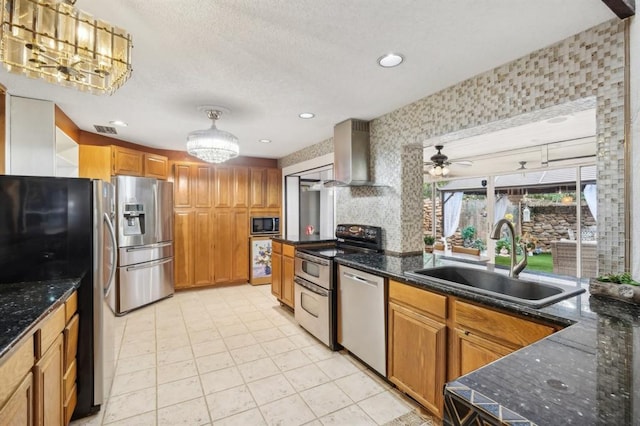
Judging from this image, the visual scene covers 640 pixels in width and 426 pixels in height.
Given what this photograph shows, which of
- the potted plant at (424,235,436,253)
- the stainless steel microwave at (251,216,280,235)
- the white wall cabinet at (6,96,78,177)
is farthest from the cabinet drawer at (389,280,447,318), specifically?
the stainless steel microwave at (251,216,280,235)

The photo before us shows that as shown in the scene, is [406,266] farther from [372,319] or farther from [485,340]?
[485,340]

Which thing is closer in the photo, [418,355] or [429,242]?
[418,355]

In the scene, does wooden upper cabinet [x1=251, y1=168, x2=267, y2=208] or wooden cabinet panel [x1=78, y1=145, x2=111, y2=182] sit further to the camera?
wooden upper cabinet [x1=251, y1=168, x2=267, y2=208]

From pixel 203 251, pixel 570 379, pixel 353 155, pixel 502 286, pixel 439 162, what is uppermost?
pixel 439 162

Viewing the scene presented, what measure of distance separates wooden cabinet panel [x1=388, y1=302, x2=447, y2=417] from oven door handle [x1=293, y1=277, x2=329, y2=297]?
0.83 metres

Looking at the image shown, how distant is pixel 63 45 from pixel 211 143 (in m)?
1.67

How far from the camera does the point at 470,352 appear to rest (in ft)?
5.25

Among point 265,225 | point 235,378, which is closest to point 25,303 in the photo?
point 235,378

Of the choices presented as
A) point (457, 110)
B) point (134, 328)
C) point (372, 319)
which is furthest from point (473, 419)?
point (134, 328)

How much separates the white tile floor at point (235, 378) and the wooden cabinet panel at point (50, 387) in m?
0.44

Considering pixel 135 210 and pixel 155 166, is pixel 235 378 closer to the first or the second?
pixel 135 210

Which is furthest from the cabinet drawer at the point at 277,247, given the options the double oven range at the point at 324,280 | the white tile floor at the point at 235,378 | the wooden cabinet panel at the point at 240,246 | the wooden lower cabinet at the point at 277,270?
the wooden cabinet panel at the point at 240,246

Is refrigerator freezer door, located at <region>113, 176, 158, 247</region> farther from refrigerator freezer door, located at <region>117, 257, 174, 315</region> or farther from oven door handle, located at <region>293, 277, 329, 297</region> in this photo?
oven door handle, located at <region>293, 277, 329, 297</region>

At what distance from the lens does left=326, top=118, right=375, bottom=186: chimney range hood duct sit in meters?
3.13
